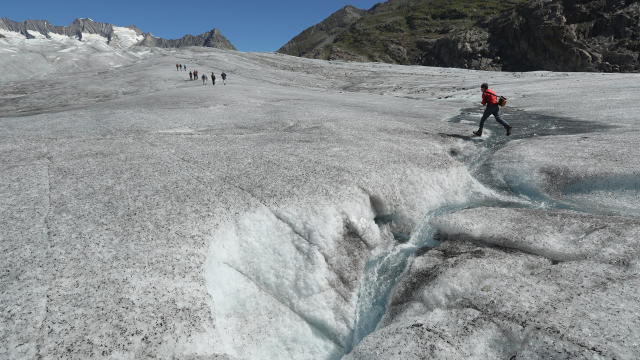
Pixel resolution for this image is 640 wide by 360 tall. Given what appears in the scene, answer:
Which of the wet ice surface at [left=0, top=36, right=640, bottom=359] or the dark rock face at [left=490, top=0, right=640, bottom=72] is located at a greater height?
the dark rock face at [left=490, top=0, right=640, bottom=72]

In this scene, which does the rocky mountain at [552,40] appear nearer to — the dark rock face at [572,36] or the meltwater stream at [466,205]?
the dark rock face at [572,36]

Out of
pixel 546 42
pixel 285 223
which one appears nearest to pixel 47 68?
pixel 285 223

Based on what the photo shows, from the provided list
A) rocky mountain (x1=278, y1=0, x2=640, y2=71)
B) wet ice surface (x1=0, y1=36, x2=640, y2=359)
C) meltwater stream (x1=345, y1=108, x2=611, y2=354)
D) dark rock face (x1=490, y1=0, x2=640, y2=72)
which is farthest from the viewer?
rocky mountain (x1=278, y1=0, x2=640, y2=71)

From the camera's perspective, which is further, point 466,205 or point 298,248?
point 466,205

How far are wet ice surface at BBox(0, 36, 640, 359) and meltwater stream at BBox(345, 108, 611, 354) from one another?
8cm

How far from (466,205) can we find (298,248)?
748cm

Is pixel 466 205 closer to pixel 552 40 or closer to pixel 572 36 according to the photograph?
pixel 572 36

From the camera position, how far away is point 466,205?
520 inches

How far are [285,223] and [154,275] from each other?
12.8ft

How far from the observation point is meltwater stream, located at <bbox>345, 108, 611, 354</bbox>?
30.2 ft

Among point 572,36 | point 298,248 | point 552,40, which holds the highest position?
point 572,36

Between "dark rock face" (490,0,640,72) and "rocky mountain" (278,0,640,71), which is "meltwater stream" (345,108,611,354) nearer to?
"dark rock face" (490,0,640,72)

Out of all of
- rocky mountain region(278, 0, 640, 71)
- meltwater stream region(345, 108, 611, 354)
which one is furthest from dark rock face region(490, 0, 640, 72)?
meltwater stream region(345, 108, 611, 354)

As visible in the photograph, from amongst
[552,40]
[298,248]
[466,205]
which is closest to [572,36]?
[552,40]
